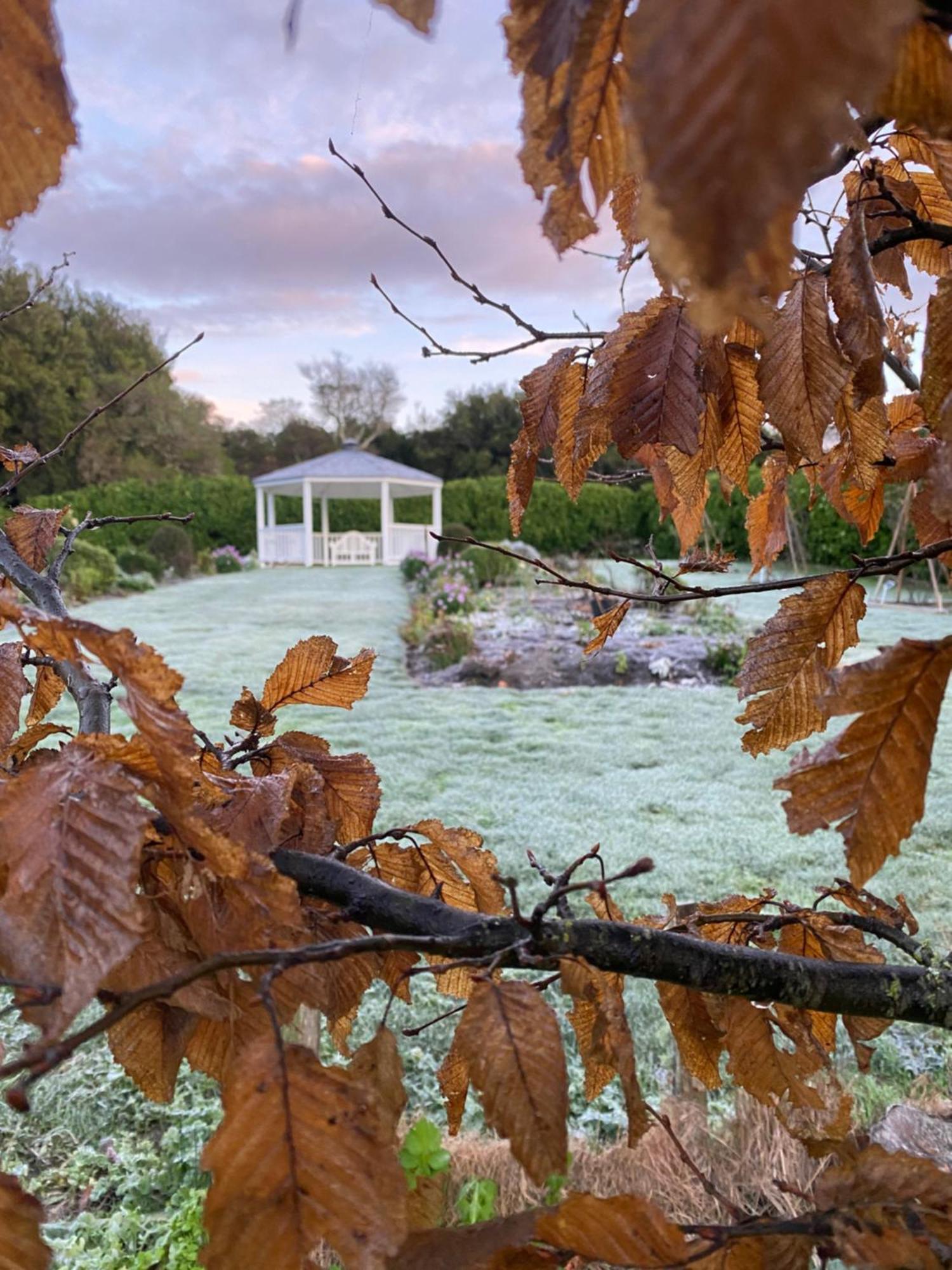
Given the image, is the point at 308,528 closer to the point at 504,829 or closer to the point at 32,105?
the point at 504,829

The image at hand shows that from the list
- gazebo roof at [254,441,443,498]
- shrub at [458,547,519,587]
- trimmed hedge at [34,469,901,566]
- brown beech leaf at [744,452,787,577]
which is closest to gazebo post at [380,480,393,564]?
gazebo roof at [254,441,443,498]

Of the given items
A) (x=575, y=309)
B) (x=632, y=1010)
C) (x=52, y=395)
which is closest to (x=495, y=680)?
(x=632, y=1010)

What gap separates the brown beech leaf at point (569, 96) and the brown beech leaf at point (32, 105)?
0.55 feet

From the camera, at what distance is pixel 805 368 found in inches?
21.4

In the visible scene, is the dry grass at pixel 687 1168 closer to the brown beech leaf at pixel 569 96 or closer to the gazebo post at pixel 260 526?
the brown beech leaf at pixel 569 96

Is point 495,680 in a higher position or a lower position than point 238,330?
lower

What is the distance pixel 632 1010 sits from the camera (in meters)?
2.66

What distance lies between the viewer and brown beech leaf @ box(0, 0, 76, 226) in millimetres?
289

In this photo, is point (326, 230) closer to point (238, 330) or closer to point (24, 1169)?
point (24, 1169)

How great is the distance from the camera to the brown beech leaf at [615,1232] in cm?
36

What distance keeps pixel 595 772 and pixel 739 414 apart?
171 inches

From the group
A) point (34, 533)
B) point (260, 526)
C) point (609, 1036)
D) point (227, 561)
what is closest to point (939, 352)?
point (609, 1036)

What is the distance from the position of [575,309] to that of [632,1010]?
2316mm

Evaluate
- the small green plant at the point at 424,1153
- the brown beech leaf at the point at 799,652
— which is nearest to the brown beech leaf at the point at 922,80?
the brown beech leaf at the point at 799,652
